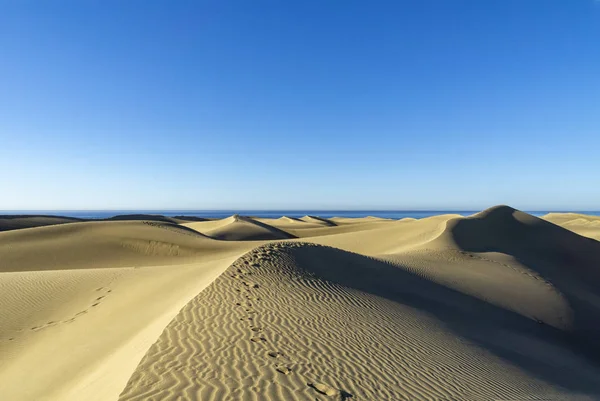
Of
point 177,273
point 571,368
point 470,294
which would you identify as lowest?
point 571,368

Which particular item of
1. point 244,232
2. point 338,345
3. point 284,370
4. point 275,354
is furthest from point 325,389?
point 244,232

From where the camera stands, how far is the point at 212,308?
7.90 meters

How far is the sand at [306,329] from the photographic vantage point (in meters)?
5.45

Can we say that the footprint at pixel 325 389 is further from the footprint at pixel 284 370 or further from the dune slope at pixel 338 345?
the footprint at pixel 284 370

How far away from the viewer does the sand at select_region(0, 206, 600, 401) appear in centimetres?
545

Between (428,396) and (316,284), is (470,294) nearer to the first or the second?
(316,284)

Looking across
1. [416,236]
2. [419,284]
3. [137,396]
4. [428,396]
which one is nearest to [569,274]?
[416,236]

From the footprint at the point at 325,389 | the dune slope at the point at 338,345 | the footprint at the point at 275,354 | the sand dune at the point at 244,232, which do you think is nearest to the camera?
the footprint at the point at 325,389

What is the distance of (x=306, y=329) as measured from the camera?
7379mm

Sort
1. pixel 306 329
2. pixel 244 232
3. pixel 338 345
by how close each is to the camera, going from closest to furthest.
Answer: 1. pixel 338 345
2. pixel 306 329
3. pixel 244 232

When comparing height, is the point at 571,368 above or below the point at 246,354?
below

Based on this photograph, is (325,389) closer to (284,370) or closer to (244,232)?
(284,370)

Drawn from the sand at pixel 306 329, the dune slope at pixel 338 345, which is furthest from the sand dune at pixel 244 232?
the dune slope at pixel 338 345

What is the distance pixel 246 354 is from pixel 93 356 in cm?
380
